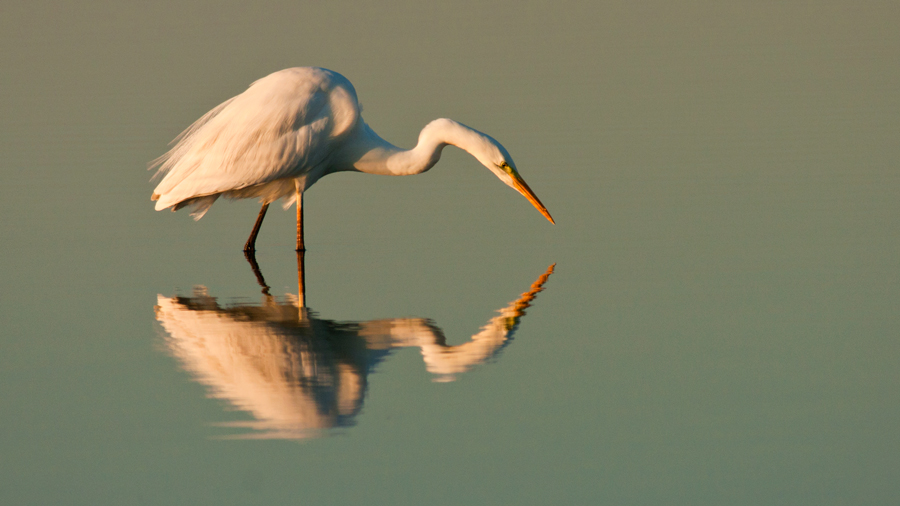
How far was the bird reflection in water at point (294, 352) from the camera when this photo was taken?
6.01 m

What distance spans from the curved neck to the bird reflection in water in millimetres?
2578

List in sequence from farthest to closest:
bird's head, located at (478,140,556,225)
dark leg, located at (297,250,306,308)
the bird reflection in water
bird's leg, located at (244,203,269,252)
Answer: bird's leg, located at (244,203,269,252) → bird's head, located at (478,140,556,225) → dark leg, located at (297,250,306,308) → the bird reflection in water

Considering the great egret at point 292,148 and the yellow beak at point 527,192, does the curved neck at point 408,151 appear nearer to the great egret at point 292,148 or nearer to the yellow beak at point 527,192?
the great egret at point 292,148

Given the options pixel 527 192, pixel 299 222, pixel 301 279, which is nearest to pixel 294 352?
pixel 301 279

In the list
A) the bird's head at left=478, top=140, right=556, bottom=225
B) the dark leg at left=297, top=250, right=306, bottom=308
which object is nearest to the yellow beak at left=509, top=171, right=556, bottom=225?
the bird's head at left=478, top=140, right=556, bottom=225

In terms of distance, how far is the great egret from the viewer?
10.6 m

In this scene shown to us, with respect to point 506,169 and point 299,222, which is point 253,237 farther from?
point 506,169

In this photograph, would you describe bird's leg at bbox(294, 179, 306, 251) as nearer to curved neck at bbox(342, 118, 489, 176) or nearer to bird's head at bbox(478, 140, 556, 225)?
curved neck at bbox(342, 118, 489, 176)

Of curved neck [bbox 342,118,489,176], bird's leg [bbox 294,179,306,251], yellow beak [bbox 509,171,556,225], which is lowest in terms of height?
bird's leg [bbox 294,179,306,251]

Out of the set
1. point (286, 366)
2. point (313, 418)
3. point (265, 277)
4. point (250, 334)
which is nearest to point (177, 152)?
point (265, 277)

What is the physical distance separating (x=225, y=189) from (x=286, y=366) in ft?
14.7

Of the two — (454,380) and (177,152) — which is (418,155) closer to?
(177,152)

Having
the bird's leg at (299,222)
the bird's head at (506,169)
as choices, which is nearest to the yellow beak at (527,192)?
the bird's head at (506,169)

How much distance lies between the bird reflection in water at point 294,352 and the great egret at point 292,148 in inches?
85.2
